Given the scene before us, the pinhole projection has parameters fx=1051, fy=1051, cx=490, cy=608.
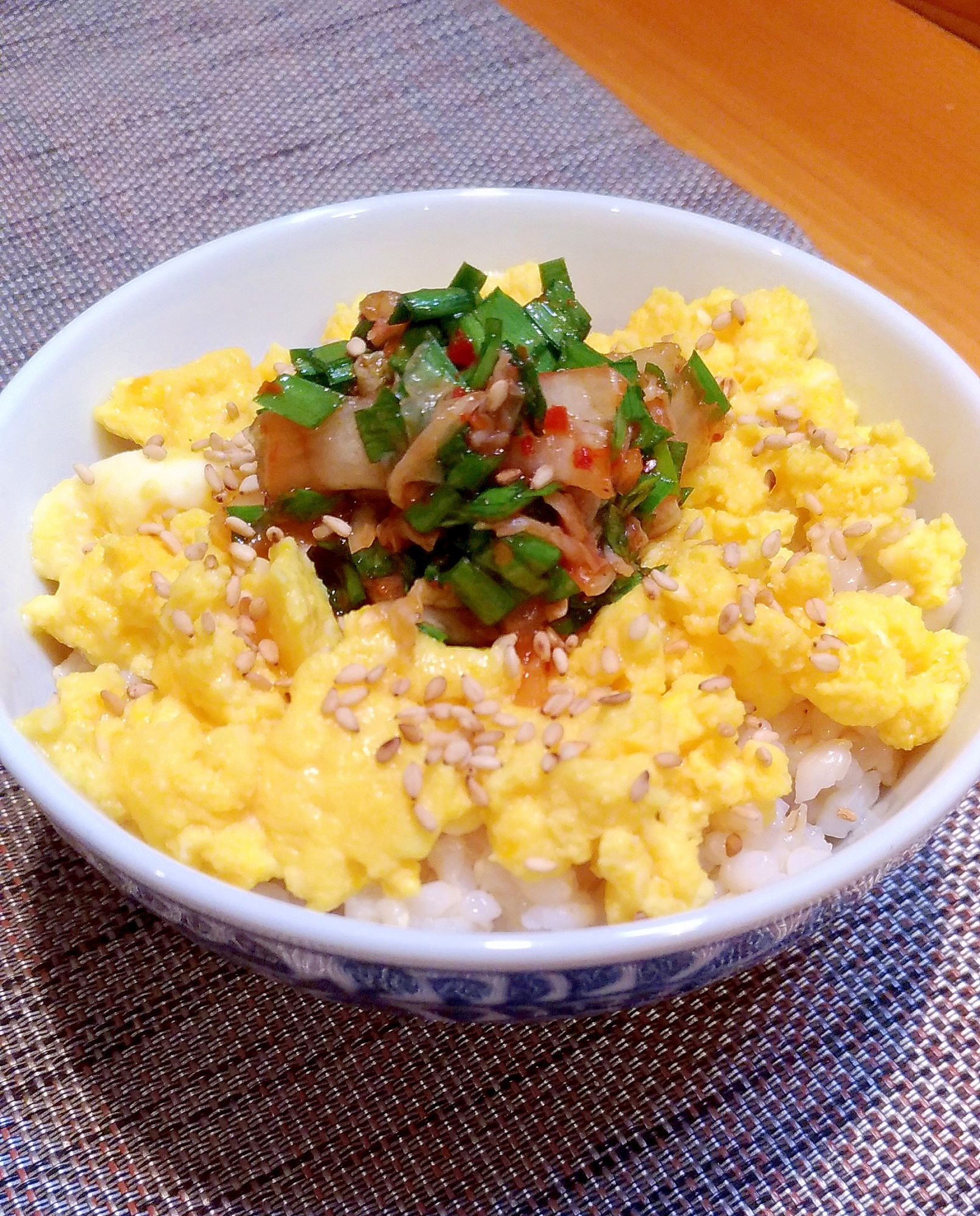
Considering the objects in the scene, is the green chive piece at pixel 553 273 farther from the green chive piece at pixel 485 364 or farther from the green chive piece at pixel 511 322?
the green chive piece at pixel 485 364

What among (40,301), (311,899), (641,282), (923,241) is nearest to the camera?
(311,899)

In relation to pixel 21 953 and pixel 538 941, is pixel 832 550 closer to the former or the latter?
pixel 538 941

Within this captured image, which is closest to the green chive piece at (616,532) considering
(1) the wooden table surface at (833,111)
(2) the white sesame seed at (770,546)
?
(2) the white sesame seed at (770,546)

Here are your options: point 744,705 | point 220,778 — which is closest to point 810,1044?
point 744,705

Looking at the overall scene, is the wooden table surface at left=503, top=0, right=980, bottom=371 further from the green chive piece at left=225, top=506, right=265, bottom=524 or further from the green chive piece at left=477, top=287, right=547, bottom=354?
the green chive piece at left=225, top=506, right=265, bottom=524

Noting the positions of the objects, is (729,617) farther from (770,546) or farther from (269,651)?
(269,651)

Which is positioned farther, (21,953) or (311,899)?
(21,953)
